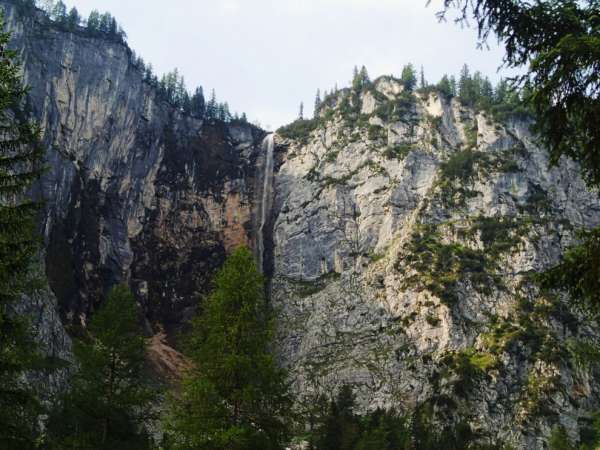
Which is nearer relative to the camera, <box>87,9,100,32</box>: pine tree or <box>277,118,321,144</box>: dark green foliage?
<box>87,9,100,32</box>: pine tree

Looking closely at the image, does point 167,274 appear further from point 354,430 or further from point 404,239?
point 354,430

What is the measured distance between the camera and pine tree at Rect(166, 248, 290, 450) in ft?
52.0

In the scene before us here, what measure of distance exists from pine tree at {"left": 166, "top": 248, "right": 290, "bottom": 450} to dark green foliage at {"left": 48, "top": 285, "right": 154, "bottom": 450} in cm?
339

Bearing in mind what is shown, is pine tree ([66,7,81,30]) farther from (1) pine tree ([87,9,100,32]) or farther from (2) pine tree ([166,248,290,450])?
(2) pine tree ([166,248,290,450])

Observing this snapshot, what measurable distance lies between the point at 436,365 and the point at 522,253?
1941 centimetres

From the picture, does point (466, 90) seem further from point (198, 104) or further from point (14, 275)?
point (14, 275)

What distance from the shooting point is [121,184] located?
81.2m

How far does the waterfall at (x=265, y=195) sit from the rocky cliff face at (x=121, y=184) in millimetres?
1864

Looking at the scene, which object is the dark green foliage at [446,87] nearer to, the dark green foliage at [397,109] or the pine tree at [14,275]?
the dark green foliage at [397,109]

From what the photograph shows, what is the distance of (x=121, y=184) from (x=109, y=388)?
6481 cm

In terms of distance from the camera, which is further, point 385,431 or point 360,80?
point 360,80

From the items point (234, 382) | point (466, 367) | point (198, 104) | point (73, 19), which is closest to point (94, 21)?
point (73, 19)

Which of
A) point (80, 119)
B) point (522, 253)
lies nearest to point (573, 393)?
point (522, 253)

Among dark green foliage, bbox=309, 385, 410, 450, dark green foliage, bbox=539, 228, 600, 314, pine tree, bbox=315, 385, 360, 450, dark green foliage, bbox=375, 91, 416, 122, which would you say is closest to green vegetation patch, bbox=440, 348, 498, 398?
dark green foliage, bbox=309, 385, 410, 450
